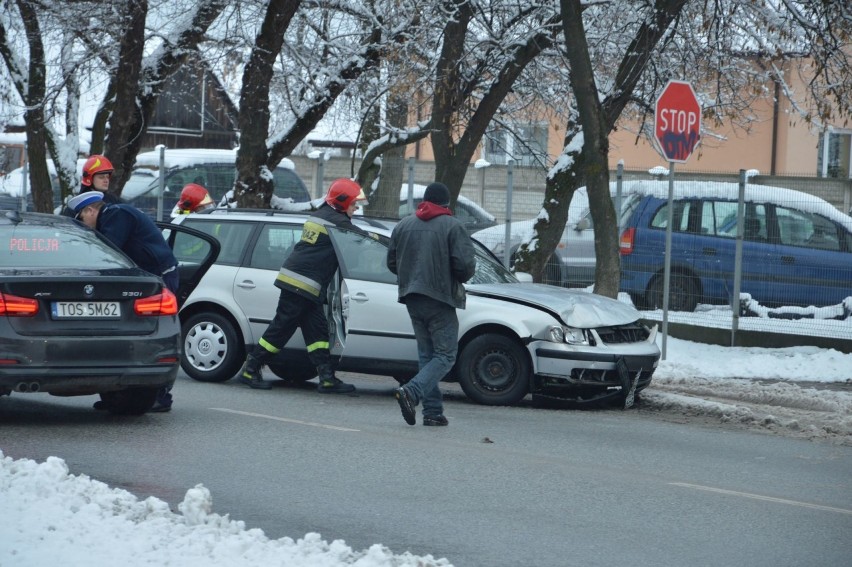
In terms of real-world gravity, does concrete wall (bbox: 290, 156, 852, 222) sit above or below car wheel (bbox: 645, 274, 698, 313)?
above

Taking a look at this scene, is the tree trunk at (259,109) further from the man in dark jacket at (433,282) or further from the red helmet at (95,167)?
the man in dark jacket at (433,282)

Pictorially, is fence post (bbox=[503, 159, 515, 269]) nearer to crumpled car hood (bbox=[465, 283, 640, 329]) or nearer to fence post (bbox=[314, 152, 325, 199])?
fence post (bbox=[314, 152, 325, 199])

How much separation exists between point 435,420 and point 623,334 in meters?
2.13

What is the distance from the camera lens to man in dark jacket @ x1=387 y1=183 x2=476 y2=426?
31.0 feet

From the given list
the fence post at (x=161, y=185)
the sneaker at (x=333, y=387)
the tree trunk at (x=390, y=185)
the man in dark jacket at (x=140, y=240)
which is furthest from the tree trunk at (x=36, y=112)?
the man in dark jacket at (x=140, y=240)

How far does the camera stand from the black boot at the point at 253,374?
11.2 metres

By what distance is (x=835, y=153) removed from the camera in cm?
3481

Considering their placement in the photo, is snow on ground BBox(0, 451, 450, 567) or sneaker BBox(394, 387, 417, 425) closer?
snow on ground BBox(0, 451, 450, 567)

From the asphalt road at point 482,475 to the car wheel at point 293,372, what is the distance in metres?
0.90

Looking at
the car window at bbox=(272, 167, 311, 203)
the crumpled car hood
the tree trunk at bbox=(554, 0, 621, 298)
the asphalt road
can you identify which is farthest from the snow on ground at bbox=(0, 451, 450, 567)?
the car window at bbox=(272, 167, 311, 203)

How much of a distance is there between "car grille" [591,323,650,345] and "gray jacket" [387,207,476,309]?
165 cm

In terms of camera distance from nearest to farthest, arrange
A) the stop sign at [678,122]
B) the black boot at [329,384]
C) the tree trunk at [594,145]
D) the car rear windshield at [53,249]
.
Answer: the car rear windshield at [53,249]
the black boot at [329,384]
the stop sign at [678,122]
the tree trunk at [594,145]

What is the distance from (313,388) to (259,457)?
3.92 meters

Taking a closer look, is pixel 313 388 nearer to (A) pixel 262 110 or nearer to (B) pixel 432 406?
(B) pixel 432 406
